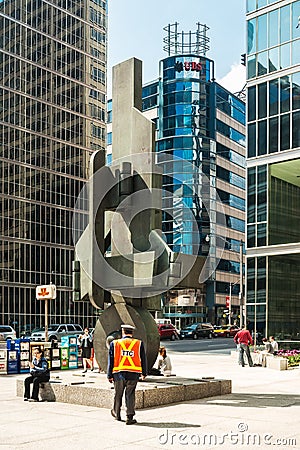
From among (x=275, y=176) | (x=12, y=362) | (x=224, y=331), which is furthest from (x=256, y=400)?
(x=224, y=331)

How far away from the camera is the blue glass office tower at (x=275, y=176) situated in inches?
1453

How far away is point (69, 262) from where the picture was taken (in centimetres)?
7688

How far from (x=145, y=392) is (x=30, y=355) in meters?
12.0

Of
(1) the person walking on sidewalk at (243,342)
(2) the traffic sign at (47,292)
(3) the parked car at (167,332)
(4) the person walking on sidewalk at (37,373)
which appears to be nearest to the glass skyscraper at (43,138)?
(3) the parked car at (167,332)

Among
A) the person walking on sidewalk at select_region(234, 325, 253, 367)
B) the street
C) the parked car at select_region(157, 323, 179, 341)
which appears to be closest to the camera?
the person walking on sidewalk at select_region(234, 325, 253, 367)

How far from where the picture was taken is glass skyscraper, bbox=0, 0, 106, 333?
230 ft

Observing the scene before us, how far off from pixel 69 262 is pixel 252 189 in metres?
41.1

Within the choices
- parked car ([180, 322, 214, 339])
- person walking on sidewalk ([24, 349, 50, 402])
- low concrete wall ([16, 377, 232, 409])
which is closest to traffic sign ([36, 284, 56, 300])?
low concrete wall ([16, 377, 232, 409])

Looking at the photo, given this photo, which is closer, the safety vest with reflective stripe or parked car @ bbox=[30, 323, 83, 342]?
the safety vest with reflective stripe

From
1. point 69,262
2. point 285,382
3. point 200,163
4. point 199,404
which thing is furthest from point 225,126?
point 199,404

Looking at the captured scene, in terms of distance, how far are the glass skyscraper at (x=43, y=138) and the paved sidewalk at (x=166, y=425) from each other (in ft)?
178

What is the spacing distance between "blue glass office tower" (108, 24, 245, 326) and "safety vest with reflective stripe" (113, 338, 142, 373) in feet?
248

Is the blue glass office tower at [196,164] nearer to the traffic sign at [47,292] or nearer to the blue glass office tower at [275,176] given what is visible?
the blue glass office tower at [275,176]

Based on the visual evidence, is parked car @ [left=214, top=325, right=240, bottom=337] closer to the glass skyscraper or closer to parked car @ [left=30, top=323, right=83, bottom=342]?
the glass skyscraper
